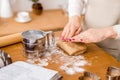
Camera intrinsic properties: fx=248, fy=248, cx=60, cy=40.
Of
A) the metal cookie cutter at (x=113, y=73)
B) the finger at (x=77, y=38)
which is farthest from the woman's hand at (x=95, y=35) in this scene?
the metal cookie cutter at (x=113, y=73)

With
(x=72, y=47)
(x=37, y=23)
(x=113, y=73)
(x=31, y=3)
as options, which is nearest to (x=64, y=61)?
(x=72, y=47)

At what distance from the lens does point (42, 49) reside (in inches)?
46.7

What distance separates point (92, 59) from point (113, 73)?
0.17 metres

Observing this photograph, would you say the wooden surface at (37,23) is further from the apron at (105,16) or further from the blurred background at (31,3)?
the apron at (105,16)

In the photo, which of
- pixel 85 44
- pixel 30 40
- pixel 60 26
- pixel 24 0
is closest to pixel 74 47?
pixel 85 44

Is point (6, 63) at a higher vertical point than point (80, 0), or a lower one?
lower

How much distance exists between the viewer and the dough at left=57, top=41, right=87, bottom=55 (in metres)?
1.21

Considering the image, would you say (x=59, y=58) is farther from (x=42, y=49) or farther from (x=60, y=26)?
(x=60, y=26)

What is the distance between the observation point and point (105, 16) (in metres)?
1.43

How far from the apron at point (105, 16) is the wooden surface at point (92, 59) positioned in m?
0.17

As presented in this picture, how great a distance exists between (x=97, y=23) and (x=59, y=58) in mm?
417

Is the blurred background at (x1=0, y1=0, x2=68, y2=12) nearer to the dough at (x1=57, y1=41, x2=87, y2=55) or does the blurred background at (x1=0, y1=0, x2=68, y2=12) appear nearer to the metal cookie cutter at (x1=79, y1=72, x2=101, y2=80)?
the dough at (x1=57, y1=41, x2=87, y2=55)

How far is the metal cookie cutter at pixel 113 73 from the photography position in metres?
0.97

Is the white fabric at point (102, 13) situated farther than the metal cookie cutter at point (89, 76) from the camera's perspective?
Yes
